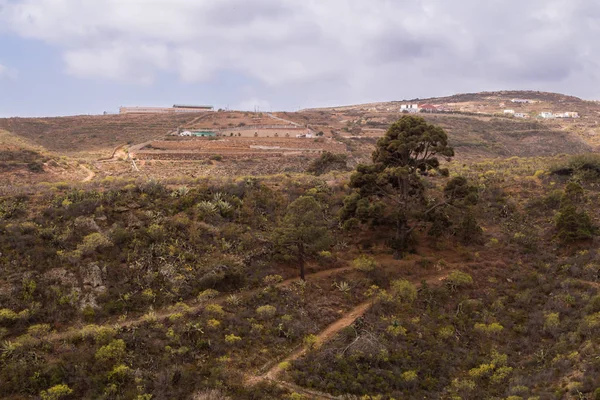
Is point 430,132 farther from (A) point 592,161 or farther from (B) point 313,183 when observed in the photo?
(A) point 592,161

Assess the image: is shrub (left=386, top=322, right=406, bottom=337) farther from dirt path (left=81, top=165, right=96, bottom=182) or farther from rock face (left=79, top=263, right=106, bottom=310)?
dirt path (left=81, top=165, right=96, bottom=182)

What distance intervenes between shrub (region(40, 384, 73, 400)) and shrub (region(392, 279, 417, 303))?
11.1m

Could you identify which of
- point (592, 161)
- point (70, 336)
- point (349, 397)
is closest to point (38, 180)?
point (70, 336)

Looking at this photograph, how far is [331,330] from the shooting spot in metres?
14.1

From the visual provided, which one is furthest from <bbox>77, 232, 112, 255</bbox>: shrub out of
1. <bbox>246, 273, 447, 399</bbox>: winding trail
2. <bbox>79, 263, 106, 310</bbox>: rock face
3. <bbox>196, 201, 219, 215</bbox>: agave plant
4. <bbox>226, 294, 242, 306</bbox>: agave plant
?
<bbox>246, 273, 447, 399</bbox>: winding trail

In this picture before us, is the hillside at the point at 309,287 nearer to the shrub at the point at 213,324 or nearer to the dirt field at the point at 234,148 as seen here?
the shrub at the point at 213,324

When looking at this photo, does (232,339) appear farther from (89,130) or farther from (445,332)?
(89,130)

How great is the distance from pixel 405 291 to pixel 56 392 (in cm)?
1164

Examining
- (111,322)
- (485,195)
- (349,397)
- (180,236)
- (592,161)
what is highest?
(592,161)

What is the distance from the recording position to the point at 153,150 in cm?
5019

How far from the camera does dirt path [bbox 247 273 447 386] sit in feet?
38.6

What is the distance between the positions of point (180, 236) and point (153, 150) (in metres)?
35.7

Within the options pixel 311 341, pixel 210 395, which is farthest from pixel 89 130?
pixel 210 395

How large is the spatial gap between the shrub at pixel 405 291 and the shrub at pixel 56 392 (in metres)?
11.1
